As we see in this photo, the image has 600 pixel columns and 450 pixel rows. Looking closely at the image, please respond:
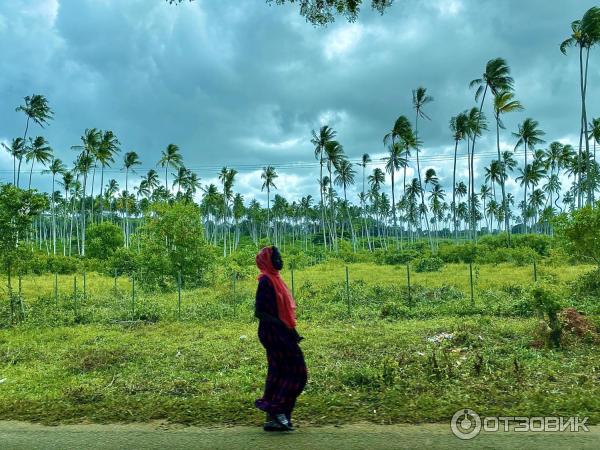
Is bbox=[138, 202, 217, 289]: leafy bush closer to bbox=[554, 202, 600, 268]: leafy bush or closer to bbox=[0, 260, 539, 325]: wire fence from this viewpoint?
bbox=[0, 260, 539, 325]: wire fence

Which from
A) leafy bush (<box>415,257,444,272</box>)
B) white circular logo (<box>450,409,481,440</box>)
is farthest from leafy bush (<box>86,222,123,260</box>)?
white circular logo (<box>450,409,481,440</box>)

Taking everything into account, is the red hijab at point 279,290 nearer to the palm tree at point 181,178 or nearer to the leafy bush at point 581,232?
the leafy bush at point 581,232

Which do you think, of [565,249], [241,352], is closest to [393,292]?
[565,249]

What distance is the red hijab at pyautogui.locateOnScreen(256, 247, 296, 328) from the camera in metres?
4.43

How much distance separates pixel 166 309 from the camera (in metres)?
14.9

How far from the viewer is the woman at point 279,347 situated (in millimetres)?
4418

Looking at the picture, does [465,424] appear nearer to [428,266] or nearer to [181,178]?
[428,266]

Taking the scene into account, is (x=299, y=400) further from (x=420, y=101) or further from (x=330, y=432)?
(x=420, y=101)

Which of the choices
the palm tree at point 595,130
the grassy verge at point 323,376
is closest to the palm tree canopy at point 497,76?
the palm tree at point 595,130

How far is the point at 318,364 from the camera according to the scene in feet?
24.4

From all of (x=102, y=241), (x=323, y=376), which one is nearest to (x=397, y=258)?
(x=102, y=241)

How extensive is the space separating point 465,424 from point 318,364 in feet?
10.6

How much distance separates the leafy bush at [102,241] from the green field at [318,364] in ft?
108

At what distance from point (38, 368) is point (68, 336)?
358cm
